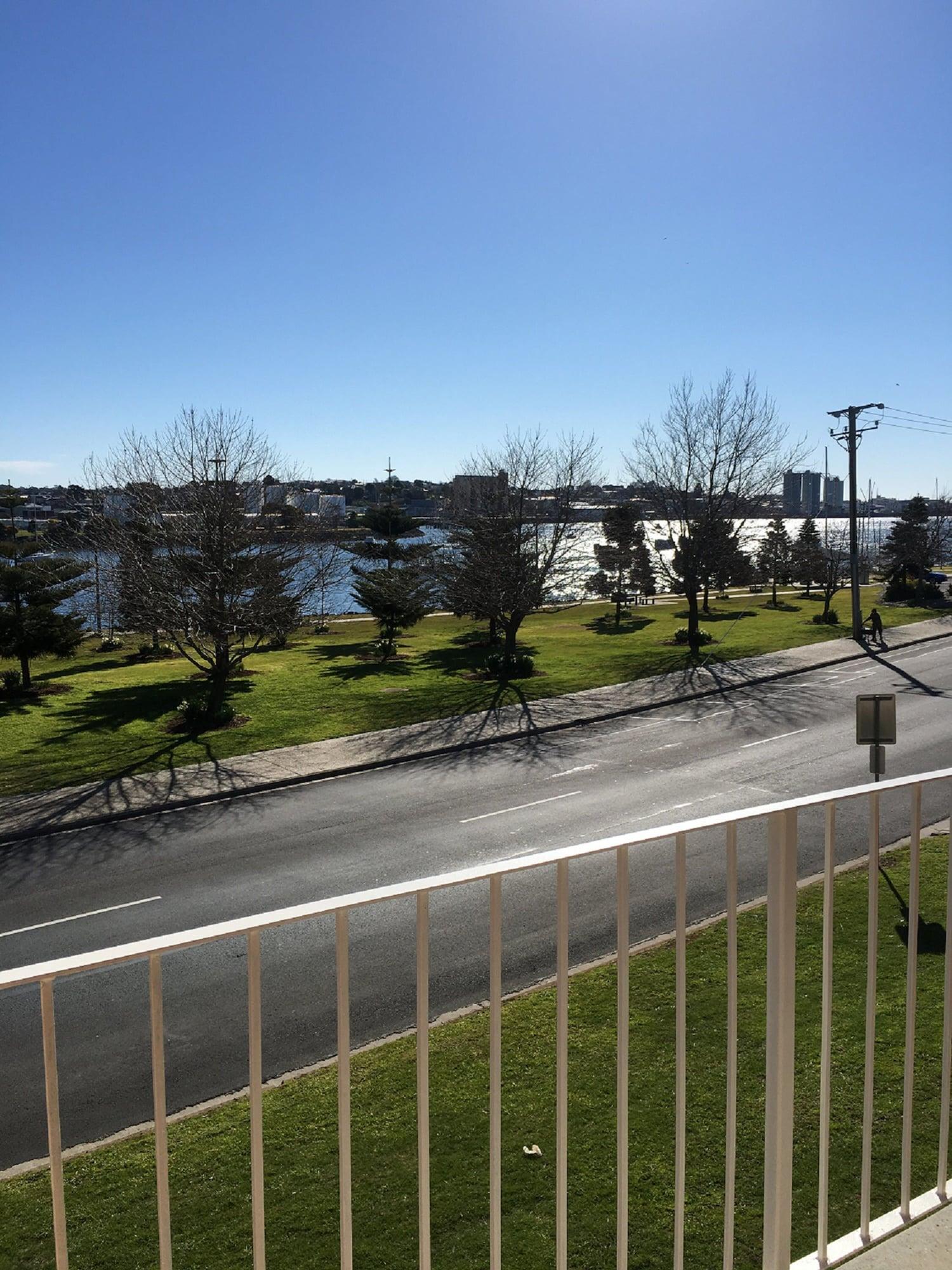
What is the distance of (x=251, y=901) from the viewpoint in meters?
11.6

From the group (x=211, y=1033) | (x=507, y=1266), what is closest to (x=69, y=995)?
(x=211, y=1033)

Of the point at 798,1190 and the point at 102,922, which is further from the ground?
the point at 798,1190

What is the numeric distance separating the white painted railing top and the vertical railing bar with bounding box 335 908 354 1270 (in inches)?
2.4

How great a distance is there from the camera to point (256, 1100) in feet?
6.28

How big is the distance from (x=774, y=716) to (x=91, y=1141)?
18592 millimetres

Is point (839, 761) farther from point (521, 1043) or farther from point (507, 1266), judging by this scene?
point (507, 1266)

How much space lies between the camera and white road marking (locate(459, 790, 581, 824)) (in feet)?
49.5

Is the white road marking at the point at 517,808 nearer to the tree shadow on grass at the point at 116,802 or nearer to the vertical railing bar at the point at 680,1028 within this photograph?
the tree shadow on grass at the point at 116,802

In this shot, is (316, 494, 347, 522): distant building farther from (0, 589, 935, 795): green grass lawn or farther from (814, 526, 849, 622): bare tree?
(814, 526, 849, 622): bare tree

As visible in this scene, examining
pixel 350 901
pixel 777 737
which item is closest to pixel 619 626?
pixel 777 737

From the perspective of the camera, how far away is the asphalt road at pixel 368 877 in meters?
7.82

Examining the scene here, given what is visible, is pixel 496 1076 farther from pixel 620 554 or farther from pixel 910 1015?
pixel 620 554

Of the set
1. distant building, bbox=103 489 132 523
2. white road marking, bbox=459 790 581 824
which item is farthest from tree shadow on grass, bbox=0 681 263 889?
distant building, bbox=103 489 132 523

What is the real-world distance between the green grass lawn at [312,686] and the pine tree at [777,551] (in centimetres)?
1295
